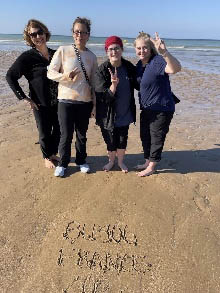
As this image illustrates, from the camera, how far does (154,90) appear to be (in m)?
3.88

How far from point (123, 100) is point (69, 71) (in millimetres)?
753

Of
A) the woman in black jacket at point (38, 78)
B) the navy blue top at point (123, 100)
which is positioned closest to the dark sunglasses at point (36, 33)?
the woman in black jacket at point (38, 78)

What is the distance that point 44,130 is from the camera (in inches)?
176

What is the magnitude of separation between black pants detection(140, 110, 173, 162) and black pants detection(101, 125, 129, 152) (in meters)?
0.27

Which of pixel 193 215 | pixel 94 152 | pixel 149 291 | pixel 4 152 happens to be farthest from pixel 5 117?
pixel 149 291

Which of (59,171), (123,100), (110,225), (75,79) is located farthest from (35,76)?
(110,225)

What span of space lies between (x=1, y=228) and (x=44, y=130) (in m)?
1.54

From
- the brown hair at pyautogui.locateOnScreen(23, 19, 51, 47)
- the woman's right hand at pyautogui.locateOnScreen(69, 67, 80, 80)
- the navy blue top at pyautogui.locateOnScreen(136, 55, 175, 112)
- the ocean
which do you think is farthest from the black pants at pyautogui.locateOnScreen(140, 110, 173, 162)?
the ocean

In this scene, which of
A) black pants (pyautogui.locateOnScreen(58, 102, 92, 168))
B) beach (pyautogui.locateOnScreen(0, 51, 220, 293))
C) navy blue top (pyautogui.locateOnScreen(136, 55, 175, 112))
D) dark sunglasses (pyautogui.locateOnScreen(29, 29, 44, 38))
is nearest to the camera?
beach (pyautogui.locateOnScreen(0, 51, 220, 293))

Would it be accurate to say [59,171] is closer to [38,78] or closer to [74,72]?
[38,78]

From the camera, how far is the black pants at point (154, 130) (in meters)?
4.05

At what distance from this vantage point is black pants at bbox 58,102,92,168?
4029mm

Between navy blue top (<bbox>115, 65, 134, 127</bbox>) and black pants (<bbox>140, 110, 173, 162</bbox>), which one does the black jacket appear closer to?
navy blue top (<bbox>115, 65, 134, 127</bbox>)

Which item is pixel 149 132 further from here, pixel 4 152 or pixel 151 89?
pixel 4 152
